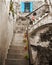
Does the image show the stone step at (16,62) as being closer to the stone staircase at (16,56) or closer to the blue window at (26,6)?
the stone staircase at (16,56)

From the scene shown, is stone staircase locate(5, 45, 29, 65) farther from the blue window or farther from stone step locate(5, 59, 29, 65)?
the blue window

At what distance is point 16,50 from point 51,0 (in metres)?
4.81

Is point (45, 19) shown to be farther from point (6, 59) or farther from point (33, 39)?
point (6, 59)

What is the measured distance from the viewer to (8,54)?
1356cm

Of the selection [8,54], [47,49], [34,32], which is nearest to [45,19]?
[34,32]

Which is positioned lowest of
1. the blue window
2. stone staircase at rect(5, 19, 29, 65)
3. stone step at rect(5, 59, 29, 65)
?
stone step at rect(5, 59, 29, 65)

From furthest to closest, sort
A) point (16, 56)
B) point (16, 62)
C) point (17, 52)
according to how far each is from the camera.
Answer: point (17, 52), point (16, 56), point (16, 62)

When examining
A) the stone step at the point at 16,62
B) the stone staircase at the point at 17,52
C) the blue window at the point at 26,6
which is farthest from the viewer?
the blue window at the point at 26,6

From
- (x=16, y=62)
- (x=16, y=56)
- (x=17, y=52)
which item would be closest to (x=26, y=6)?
(x=17, y=52)

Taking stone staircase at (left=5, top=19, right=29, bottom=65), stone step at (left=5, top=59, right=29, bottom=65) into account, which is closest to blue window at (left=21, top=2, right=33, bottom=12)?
stone staircase at (left=5, top=19, right=29, bottom=65)

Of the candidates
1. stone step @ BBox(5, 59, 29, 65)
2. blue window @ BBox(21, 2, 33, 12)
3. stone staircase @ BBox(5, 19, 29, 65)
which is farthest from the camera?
blue window @ BBox(21, 2, 33, 12)

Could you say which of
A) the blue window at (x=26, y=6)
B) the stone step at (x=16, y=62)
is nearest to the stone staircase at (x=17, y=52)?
the stone step at (x=16, y=62)

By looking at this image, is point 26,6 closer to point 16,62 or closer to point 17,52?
point 17,52

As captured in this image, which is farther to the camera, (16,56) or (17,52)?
(17,52)
